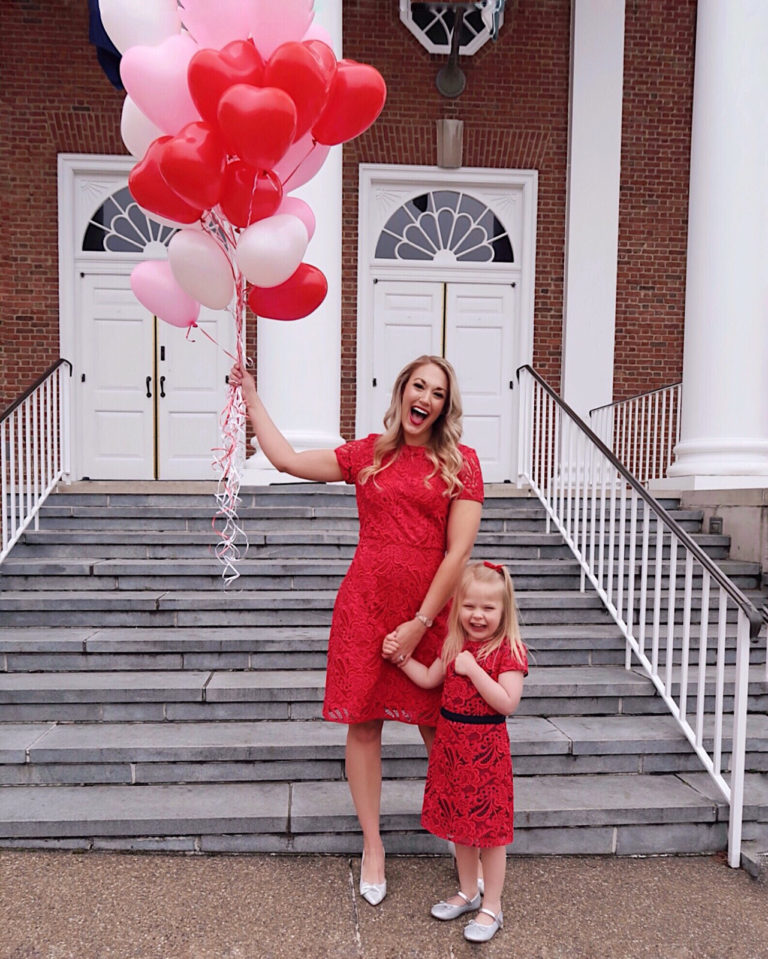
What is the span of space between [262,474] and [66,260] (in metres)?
3.74

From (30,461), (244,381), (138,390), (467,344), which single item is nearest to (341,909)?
(244,381)

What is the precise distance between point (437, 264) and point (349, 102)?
5.91 meters

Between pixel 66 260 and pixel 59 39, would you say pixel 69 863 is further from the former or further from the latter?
pixel 59 39

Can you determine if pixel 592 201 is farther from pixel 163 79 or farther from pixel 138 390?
pixel 163 79

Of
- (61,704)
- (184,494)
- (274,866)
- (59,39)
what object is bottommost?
(274,866)

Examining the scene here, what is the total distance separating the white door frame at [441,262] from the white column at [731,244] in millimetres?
2151

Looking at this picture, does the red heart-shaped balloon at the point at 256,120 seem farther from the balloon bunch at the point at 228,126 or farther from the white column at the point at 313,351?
the white column at the point at 313,351

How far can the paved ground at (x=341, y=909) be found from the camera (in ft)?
7.56

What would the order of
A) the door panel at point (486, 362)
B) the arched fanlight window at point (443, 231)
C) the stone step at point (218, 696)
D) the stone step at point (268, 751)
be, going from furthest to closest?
the door panel at point (486, 362), the arched fanlight window at point (443, 231), the stone step at point (218, 696), the stone step at point (268, 751)

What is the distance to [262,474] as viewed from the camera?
604cm

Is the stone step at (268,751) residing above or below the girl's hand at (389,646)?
below

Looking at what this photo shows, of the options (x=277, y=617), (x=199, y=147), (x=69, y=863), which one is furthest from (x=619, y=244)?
(x=69, y=863)

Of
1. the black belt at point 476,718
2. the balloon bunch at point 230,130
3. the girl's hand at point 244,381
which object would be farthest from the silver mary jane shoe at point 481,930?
the girl's hand at point 244,381

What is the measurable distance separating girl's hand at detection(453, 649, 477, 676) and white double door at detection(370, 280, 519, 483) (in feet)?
19.5
